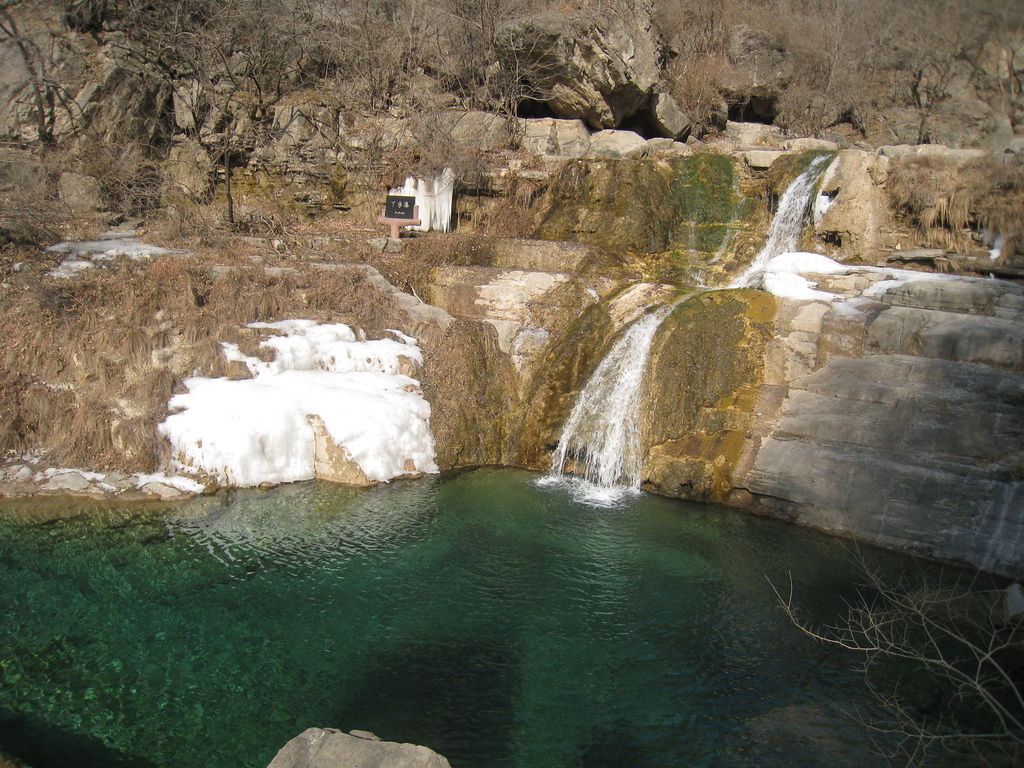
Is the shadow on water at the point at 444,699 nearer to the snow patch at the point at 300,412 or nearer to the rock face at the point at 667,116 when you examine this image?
the snow patch at the point at 300,412

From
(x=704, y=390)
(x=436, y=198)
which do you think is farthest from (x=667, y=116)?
(x=704, y=390)

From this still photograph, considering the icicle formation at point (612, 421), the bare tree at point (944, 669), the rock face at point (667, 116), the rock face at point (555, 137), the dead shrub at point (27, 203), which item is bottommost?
the bare tree at point (944, 669)

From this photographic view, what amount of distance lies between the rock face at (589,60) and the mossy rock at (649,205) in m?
4.95

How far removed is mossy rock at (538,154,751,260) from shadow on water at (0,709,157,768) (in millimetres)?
11575

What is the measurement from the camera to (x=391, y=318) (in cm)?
1216

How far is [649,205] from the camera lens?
14.5 meters

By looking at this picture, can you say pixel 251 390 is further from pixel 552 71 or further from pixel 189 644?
pixel 552 71

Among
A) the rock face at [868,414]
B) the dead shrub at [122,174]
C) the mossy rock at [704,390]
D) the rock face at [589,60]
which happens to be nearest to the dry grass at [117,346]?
the dead shrub at [122,174]

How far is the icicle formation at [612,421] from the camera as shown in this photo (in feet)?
34.2

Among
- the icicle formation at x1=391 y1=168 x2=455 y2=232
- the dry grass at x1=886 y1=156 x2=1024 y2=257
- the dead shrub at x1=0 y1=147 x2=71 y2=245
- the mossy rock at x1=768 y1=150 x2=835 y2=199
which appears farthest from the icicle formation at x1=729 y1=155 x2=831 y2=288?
the dead shrub at x1=0 y1=147 x2=71 y2=245

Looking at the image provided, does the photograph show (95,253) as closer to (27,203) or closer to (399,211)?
(27,203)

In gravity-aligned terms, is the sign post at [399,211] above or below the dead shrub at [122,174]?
below

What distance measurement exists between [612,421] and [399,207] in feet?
22.4

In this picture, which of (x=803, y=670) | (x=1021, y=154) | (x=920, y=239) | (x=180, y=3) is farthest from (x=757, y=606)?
(x=180, y=3)
